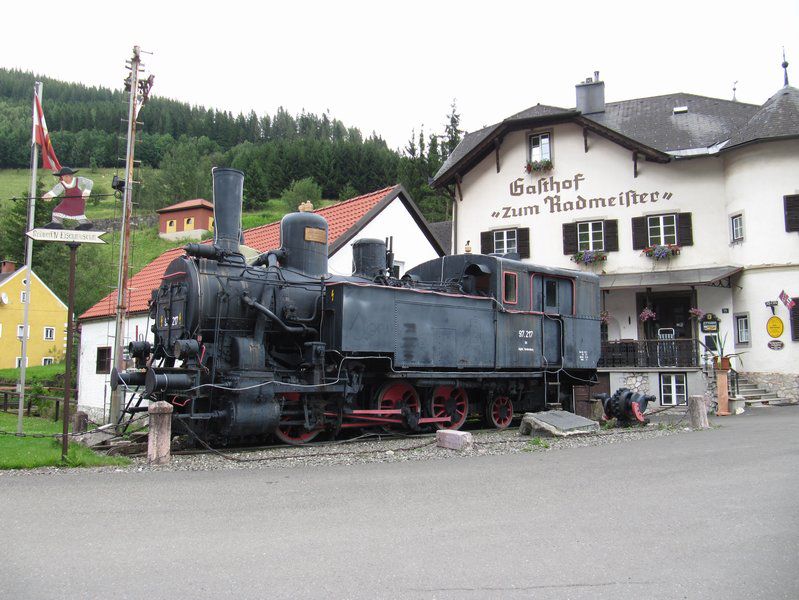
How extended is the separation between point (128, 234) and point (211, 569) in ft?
37.0

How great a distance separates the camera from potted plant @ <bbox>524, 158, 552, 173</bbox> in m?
24.1

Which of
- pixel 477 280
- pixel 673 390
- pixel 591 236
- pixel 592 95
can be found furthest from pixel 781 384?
pixel 592 95

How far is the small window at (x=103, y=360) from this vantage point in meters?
20.4

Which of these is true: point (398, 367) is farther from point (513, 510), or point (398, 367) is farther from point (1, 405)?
point (1, 405)

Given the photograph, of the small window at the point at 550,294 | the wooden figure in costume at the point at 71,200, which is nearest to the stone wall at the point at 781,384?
the small window at the point at 550,294

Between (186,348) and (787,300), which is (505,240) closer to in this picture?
(787,300)

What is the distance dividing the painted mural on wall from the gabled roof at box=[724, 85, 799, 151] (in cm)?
278

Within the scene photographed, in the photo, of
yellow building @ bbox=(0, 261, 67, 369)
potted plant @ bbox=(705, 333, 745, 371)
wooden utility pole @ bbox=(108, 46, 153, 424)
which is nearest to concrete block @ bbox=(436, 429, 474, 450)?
wooden utility pole @ bbox=(108, 46, 153, 424)

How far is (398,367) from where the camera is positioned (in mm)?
12047

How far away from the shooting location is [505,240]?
24891 mm

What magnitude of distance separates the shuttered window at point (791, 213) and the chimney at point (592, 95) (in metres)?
7.88

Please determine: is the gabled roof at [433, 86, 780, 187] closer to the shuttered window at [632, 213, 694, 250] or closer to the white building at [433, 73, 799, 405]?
the white building at [433, 73, 799, 405]

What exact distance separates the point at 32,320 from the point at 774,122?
46057 mm

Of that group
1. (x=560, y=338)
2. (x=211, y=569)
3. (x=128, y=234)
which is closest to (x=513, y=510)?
(x=211, y=569)
